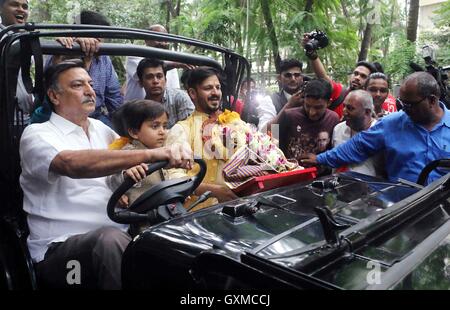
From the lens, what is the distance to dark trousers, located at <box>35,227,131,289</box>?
5.91 feet

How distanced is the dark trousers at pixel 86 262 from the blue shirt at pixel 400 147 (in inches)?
72.7

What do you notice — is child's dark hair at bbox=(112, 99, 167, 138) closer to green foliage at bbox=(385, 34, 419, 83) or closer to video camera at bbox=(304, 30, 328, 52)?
video camera at bbox=(304, 30, 328, 52)

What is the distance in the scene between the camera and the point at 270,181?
2350mm

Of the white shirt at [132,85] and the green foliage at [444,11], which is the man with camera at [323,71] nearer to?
the white shirt at [132,85]

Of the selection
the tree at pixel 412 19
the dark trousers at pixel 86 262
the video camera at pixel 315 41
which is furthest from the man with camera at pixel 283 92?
the tree at pixel 412 19

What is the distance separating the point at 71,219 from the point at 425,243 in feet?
5.33

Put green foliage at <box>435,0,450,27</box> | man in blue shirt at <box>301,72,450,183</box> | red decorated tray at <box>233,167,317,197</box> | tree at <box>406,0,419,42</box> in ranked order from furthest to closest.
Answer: green foliage at <box>435,0,450,27</box>
tree at <box>406,0,419,42</box>
man in blue shirt at <box>301,72,450,183</box>
red decorated tray at <box>233,167,317,197</box>

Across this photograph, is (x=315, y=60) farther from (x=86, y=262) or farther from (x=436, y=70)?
(x=86, y=262)

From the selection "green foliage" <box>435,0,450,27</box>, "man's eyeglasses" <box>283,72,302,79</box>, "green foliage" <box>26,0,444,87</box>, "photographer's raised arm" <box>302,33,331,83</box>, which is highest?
"green foliage" <box>435,0,450,27</box>

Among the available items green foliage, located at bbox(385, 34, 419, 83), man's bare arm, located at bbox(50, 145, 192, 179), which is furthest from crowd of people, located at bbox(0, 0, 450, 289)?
green foliage, located at bbox(385, 34, 419, 83)

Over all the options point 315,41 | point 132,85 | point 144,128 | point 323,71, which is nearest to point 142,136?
point 144,128

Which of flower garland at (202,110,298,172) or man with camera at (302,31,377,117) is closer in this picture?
flower garland at (202,110,298,172)
